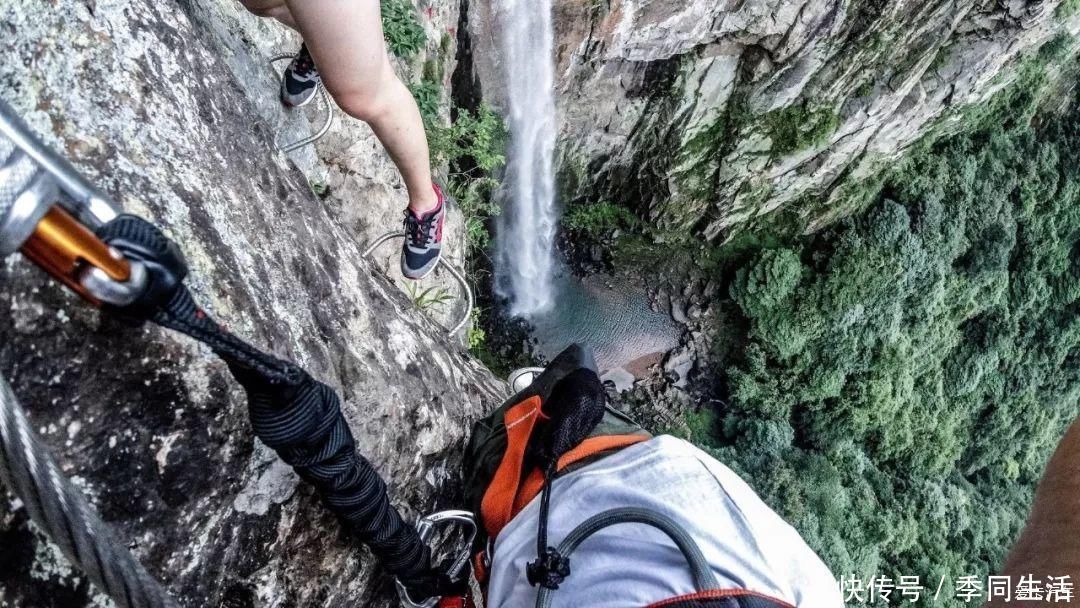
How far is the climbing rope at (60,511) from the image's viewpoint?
61cm

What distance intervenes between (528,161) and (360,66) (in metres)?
7.29

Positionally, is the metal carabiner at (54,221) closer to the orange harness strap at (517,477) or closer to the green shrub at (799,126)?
the orange harness strap at (517,477)

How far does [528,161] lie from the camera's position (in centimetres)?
905

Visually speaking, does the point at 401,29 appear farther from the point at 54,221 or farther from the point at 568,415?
the point at 54,221

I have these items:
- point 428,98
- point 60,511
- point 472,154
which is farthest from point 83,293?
point 472,154

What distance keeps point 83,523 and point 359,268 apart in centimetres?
155

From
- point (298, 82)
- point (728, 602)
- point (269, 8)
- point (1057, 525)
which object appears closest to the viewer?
point (728, 602)

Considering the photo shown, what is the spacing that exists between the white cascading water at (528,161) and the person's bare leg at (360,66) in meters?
5.04

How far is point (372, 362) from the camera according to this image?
68.1 inches

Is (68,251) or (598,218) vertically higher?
(598,218)

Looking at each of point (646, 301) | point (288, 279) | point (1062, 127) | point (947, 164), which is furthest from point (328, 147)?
point (1062, 127)

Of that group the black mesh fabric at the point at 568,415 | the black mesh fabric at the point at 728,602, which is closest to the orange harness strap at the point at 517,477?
the black mesh fabric at the point at 568,415

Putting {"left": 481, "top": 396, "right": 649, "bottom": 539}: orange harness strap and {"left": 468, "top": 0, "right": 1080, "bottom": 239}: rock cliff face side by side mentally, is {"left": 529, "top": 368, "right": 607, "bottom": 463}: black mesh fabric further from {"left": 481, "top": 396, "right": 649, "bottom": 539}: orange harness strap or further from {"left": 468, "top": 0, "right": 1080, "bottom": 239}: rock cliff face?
{"left": 468, "top": 0, "right": 1080, "bottom": 239}: rock cliff face

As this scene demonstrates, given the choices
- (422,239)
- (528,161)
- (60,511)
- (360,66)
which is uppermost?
(528,161)
